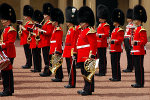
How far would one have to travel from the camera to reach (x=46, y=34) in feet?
31.3

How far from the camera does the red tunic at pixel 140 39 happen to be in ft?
26.5

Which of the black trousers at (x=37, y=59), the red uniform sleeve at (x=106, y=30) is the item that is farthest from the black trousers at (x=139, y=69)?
the black trousers at (x=37, y=59)

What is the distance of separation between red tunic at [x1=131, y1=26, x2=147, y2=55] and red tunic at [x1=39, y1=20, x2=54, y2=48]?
7.34ft

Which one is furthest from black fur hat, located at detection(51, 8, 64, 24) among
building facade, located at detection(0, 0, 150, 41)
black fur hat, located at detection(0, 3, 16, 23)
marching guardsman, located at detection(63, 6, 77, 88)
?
building facade, located at detection(0, 0, 150, 41)

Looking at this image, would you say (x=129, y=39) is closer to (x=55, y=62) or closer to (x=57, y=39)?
(x=57, y=39)

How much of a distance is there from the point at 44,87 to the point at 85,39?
1505mm

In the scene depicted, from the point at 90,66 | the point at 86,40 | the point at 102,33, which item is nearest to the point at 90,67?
the point at 90,66

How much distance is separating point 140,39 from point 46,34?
2479mm

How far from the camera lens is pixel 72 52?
786cm

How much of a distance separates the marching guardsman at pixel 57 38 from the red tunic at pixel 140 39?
1.64m

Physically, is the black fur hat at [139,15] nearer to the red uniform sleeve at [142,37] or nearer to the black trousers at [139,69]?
the red uniform sleeve at [142,37]

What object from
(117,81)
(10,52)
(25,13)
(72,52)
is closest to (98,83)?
(117,81)

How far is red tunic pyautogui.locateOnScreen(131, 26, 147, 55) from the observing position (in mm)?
8086

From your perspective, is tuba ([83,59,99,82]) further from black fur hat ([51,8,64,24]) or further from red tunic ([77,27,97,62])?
black fur hat ([51,8,64,24])
